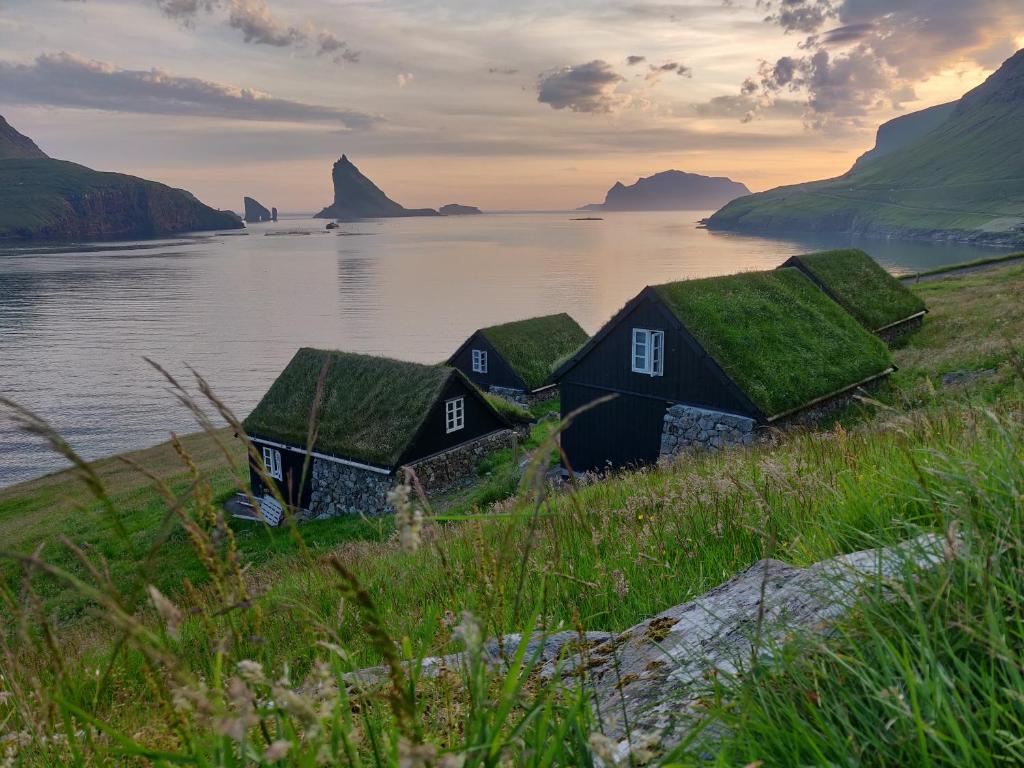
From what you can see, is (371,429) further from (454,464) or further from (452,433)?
(454,464)

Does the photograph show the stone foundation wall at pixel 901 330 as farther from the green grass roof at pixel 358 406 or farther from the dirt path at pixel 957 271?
the green grass roof at pixel 358 406

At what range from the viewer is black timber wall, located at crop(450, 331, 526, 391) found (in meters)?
42.5

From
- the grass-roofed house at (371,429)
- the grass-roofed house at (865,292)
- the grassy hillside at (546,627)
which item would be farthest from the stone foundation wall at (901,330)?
the grassy hillside at (546,627)

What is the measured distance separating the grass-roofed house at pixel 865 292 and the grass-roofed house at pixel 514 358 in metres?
15.3

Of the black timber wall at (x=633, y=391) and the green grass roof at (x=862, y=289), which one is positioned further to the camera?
the green grass roof at (x=862, y=289)

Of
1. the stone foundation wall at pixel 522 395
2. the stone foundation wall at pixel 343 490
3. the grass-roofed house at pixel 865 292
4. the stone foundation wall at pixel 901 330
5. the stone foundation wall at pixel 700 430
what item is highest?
the grass-roofed house at pixel 865 292

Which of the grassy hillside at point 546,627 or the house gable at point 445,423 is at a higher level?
the grassy hillside at point 546,627

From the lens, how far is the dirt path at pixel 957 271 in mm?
61500

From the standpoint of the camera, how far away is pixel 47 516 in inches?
1368

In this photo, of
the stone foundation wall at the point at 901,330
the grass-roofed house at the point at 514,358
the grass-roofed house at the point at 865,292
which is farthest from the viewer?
the grass-roofed house at the point at 514,358

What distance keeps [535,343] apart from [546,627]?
1691 inches

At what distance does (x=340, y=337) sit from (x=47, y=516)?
175 feet

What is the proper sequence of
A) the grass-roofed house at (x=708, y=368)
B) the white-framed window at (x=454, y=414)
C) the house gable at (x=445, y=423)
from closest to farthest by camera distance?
the grass-roofed house at (x=708, y=368)
the house gable at (x=445, y=423)
the white-framed window at (x=454, y=414)

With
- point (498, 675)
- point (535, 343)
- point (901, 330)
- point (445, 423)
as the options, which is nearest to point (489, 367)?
point (535, 343)
